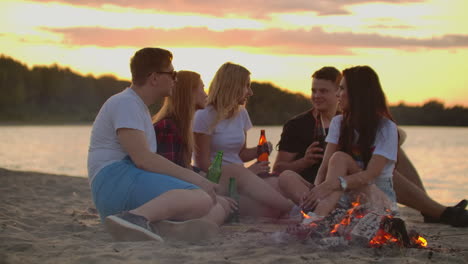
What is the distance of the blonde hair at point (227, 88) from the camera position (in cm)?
582

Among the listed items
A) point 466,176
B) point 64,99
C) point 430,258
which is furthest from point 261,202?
point 64,99

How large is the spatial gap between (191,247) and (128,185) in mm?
706

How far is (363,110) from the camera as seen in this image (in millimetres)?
4785

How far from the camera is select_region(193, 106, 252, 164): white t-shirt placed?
5895 mm

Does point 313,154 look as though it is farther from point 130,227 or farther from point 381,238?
point 130,227

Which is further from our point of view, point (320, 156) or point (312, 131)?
point (312, 131)

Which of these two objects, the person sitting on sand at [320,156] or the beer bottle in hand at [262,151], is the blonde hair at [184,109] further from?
the person sitting on sand at [320,156]

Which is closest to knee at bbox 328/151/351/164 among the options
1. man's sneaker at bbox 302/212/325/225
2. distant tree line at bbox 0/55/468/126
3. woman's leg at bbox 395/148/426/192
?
man's sneaker at bbox 302/212/325/225

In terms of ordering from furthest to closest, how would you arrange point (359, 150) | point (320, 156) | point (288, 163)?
point (288, 163) < point (320, 156) < point (359, 150)

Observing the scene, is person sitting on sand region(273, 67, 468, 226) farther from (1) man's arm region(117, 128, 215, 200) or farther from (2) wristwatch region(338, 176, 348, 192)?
(1) man's arm region(117, 128, 215, 200)

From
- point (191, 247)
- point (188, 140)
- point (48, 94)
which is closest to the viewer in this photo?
point (191, 247)

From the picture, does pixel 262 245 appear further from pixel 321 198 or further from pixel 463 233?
pixel 463 233

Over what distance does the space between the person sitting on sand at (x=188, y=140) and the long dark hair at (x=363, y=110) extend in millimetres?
1012

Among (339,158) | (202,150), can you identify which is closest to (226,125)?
(202,150)
